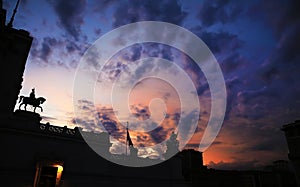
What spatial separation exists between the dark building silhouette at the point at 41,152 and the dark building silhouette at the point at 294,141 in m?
23.4

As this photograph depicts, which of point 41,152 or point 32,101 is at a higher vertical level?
point 32,101

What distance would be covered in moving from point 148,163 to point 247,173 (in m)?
29.6

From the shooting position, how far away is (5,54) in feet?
63.7

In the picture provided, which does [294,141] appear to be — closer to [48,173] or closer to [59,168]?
[59,168]

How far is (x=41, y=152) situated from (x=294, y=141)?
38788 millimetres

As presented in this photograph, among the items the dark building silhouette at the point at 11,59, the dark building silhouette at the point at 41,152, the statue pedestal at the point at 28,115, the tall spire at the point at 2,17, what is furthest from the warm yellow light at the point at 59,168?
the tall spire at the point at 2,17


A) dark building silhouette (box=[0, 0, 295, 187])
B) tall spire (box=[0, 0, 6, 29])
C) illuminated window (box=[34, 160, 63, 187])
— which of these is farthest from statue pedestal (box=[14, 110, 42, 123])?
tall spire (box=[0, 0, 6, 29])

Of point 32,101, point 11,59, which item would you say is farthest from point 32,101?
point 11,59

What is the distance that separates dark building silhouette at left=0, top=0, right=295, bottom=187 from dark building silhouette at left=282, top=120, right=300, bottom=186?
23449 millimetres

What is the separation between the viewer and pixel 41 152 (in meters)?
17.5

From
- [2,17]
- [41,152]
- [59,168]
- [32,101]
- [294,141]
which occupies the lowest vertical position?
[59,168]

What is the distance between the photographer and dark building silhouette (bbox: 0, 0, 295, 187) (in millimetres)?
16422

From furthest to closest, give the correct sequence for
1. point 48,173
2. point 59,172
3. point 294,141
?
1. point 294,141
2. point 59,172
3. point 48,173

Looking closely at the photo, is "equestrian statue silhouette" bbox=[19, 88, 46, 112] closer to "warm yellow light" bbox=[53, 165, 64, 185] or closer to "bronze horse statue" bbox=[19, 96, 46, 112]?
"bronze horse statue" bbox=[19, 96, 46, 112]
